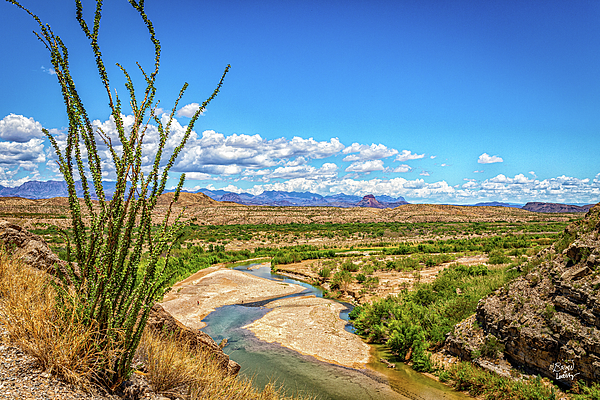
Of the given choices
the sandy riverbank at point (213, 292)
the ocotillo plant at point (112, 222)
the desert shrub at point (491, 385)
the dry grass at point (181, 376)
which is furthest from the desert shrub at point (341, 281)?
the ocotillo plant at point (112, 222)

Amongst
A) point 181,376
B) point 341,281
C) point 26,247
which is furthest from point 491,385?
point 341,281

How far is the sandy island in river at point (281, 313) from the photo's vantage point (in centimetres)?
1245

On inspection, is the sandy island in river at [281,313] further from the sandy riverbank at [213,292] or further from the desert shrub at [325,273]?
the desert shrub at [325,273]

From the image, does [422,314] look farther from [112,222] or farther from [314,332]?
[112,222]

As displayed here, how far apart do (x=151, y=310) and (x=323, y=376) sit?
599cm

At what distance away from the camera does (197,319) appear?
15344 millimetres

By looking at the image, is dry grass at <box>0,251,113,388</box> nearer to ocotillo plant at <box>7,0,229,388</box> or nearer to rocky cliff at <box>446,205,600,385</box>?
ocotillo plant at <box>7,0,229,388</box>

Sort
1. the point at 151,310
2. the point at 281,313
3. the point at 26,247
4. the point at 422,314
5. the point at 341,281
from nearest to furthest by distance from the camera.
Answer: the point at 151,310 → the point at 26,247 → the point at 422,314 → the point at 281,313 → the point at 341,281

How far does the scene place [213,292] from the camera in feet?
65.5

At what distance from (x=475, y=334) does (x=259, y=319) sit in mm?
9021

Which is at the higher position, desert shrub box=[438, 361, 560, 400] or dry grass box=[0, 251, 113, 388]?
dry grass box=[0, 251, 113, 388]

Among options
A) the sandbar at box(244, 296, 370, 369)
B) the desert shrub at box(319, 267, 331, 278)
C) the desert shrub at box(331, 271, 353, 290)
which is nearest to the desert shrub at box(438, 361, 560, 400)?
the sandbar at box(244, 296, 370, 369)

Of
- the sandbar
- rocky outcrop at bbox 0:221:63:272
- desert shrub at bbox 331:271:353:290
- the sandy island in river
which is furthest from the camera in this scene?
desert shrub at bbox 331:271:353:290

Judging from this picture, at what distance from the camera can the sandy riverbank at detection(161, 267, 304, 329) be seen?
16500 mm
